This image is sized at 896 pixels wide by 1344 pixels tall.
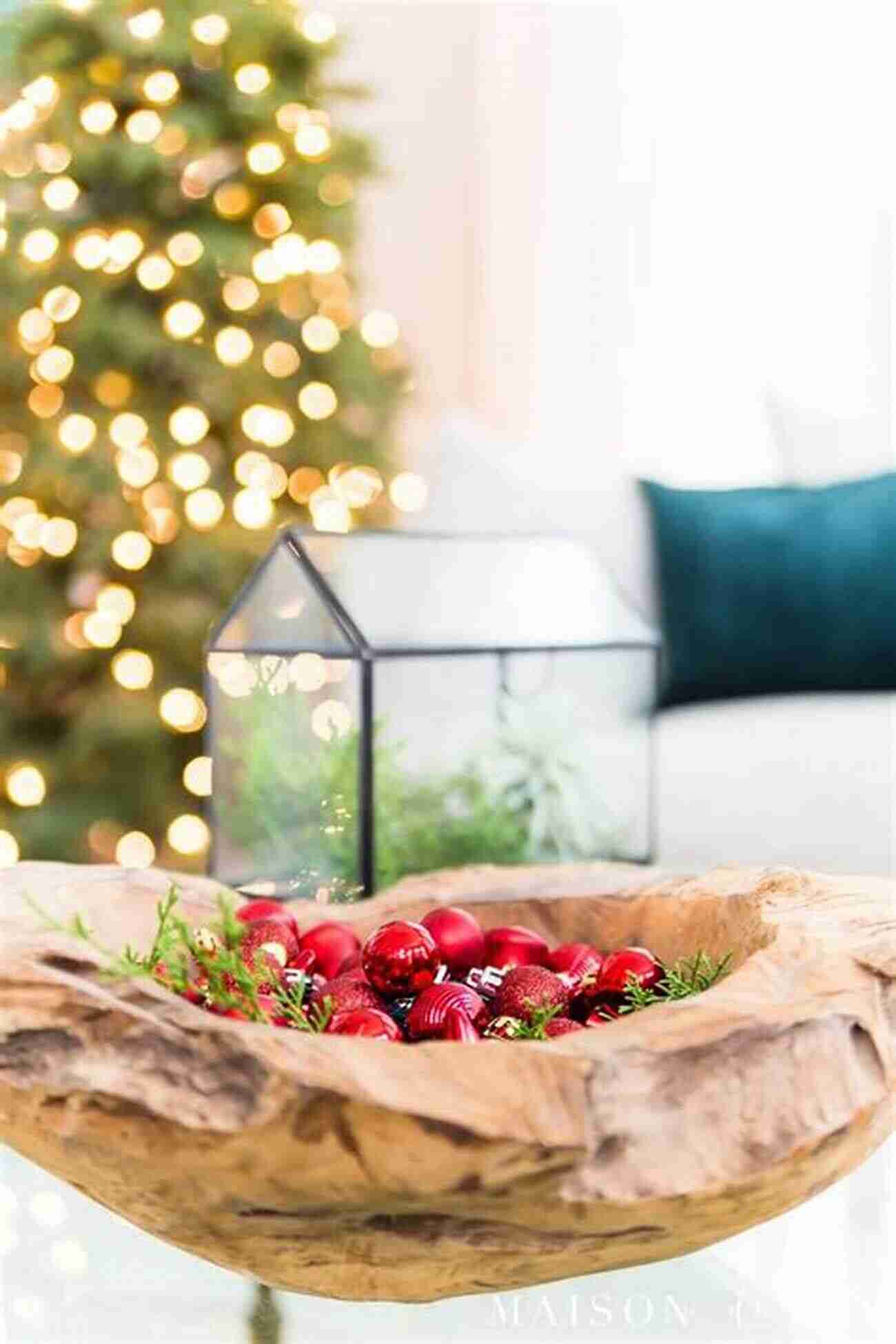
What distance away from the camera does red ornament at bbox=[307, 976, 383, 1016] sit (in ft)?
2.34

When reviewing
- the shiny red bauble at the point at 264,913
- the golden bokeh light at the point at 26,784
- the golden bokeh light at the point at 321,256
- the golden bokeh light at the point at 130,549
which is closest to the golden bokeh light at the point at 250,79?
the golden bokeh light at the point at 321,256

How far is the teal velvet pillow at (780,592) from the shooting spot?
1.94 m

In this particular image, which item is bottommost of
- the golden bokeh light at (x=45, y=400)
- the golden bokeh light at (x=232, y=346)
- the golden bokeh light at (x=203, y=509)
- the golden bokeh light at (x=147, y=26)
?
the golden bokeh light at (x=203, y=509)

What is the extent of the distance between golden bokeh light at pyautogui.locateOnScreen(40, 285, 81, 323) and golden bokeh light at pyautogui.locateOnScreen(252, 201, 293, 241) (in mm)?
296

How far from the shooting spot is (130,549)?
7.64 ft

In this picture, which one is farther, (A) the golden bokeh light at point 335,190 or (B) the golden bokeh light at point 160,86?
(A) the golden bokeh light at point 335,190

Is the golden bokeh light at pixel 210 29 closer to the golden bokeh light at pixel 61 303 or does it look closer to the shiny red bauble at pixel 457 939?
the golden bokeh light at pixel 61 303

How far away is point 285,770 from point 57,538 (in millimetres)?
1151

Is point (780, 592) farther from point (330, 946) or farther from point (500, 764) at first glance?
point (330, 946)

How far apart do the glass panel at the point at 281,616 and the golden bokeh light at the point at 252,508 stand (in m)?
A: 0.99

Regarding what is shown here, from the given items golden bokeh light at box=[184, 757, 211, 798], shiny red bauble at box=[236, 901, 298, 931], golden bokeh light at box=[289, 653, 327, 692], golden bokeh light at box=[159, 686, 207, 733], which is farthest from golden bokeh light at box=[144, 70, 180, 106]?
shiny red bauble at box=[236, 901, 298, 931]

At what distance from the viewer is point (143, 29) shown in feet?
7.63

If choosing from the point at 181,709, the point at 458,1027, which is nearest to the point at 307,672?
the point at 458,1027

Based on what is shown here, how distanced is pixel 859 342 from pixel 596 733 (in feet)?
6.14
